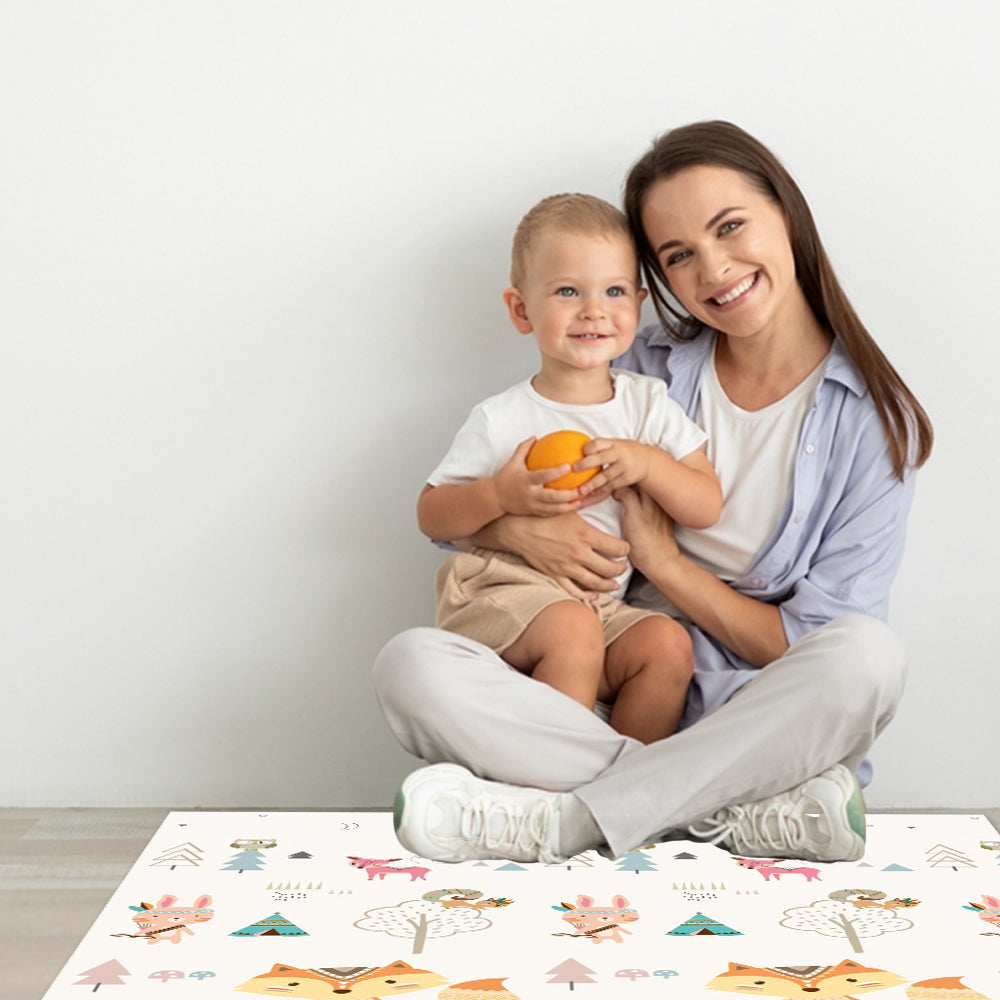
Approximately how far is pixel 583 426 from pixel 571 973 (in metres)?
0.72

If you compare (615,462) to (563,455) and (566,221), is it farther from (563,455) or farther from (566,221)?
(566,221)

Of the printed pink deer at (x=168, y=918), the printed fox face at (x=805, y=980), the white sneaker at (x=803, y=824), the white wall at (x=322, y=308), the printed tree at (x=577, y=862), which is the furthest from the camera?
the white wall at (x=322, y=308)

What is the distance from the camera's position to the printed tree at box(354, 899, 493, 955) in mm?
1468

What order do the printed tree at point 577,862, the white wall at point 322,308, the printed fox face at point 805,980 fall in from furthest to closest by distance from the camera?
1. the white wall at point 322,308
2. the printed tree at point 577,862
3. the printed fox face at point 805,980

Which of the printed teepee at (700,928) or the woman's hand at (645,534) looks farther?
the woman's hand at (645,534)

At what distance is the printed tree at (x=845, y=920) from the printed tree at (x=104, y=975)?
0.69 meters

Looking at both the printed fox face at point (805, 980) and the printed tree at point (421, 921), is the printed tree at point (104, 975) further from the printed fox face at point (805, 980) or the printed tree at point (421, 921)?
the printed fox face at point (805, 980)

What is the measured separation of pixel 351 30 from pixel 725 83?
53cm

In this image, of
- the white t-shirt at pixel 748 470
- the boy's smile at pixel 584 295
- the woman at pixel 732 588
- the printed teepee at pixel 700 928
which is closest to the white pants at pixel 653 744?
the woman at pixel 732 588

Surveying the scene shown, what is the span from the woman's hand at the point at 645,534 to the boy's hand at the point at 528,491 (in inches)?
3.5

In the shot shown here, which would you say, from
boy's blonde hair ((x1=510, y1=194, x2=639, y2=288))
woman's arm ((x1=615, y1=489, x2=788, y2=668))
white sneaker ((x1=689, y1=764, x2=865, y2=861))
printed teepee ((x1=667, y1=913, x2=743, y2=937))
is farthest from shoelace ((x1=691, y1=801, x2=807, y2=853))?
boy's blonde hair ((x1=510, y1=194, x2=639, y2=288))

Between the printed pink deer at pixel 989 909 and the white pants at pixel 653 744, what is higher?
the white pants at pixel 653 744

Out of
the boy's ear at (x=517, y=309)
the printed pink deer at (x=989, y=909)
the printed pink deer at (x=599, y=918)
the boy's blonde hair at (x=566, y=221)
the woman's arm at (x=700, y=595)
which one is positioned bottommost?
the printed pink deer at (x=989, y=909)

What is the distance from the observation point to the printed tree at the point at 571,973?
134 centimetres
